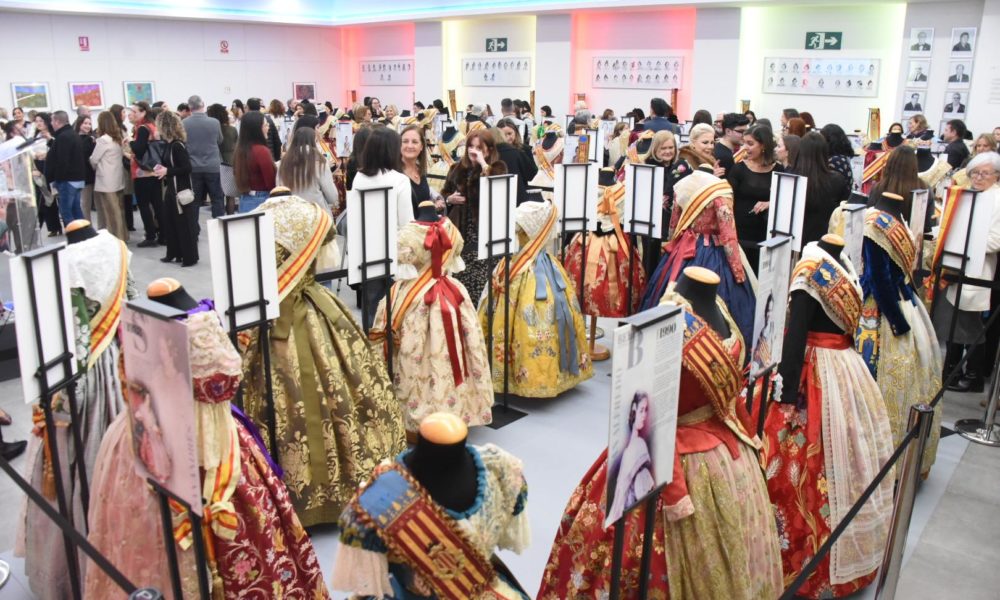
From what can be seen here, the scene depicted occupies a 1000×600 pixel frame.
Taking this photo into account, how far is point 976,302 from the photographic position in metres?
4.61

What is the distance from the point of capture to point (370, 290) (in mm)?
4750

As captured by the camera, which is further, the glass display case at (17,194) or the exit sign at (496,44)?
the exit sign at (496,44)

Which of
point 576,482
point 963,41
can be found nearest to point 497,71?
point 963,41

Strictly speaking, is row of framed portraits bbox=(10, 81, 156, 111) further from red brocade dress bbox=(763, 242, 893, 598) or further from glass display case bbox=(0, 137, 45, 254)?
red brocade dress bbox=(763, 242, 893, 598)

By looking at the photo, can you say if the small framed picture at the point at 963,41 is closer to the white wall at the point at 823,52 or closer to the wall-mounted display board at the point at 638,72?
the white wall at the point at 823,52

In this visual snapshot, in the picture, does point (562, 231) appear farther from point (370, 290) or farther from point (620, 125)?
point (620, 125)

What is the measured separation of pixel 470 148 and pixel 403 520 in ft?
11.3

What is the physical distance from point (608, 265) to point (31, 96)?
1381 centimetres

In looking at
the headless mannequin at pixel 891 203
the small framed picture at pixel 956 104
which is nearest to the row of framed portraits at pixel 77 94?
the small framed picture at pixel 956 104

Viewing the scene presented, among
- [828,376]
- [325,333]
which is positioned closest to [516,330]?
[325,333]

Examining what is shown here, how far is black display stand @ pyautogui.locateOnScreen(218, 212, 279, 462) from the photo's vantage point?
2.58 meters

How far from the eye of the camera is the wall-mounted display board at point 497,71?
1627cm

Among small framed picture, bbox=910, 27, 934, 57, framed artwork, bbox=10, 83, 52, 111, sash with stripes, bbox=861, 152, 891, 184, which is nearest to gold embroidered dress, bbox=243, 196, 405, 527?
sash with stripes, bbox=861, 152, 891, 184

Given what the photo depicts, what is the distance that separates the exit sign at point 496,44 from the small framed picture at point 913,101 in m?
7.79
